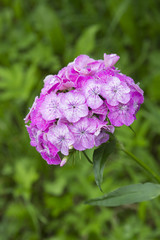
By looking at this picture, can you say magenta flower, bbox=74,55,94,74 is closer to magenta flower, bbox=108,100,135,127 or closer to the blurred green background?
magenta flower, bbox=108,100,135,127

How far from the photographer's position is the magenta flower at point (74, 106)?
4.44 feet

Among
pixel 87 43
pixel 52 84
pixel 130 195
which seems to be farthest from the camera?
pixel 87 43

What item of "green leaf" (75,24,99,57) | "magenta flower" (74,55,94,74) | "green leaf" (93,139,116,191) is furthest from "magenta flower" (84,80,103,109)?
"green leaf" (75,24,99,57)

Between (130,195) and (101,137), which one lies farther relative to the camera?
(130,195)

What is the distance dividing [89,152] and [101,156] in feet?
0.46

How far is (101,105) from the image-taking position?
4.58 feet

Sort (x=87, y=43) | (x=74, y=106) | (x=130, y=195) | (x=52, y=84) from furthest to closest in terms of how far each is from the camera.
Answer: (x=87, y=43), (x=130, y=195), (x=52, y=84), (x=74, y=106)

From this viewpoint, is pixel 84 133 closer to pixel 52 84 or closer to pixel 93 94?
pixel 93 94

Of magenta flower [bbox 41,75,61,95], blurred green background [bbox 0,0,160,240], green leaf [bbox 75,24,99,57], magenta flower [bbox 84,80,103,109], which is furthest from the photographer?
green leaf [bbox 75,24,99,57]

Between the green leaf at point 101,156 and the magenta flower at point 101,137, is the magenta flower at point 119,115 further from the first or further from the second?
the green leaf at point 101,156

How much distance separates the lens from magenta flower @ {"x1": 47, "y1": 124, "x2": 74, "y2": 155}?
4.44ft

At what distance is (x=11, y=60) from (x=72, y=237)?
2.39 metres

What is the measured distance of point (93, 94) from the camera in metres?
1.37

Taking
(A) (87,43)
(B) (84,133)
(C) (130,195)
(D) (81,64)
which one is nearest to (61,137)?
(B) (84,133)
